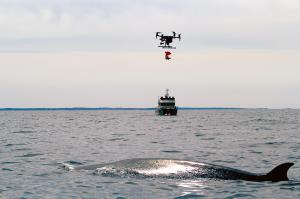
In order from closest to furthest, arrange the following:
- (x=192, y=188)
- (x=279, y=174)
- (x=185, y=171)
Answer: (x=192, y=188) → (x=279, y=174) → (x=185, y=171)

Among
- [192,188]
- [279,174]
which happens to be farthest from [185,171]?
[279,174]

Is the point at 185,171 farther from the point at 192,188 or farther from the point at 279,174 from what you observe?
the point at 279,174

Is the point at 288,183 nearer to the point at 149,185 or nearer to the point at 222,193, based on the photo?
the point at 222,193

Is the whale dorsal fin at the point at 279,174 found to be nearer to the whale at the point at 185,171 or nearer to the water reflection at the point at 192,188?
the whale at the point at 185,171

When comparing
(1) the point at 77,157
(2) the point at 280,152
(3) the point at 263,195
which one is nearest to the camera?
(3) the point at 263,195

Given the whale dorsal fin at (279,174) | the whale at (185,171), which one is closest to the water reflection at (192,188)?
the whale at (185,171)

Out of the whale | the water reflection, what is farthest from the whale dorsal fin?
the water reflection

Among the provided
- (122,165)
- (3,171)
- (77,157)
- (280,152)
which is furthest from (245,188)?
(280,152)

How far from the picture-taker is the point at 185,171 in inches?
643

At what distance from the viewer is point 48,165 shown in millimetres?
21375

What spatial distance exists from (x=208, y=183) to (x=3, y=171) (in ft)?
27.3

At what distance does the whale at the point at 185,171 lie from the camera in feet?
53.0

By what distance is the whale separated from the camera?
1616 centimetres

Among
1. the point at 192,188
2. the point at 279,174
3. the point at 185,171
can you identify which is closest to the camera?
the point at 192,188
